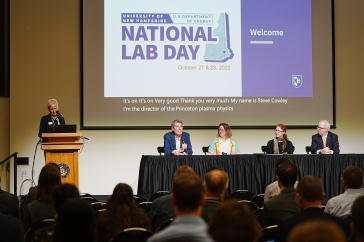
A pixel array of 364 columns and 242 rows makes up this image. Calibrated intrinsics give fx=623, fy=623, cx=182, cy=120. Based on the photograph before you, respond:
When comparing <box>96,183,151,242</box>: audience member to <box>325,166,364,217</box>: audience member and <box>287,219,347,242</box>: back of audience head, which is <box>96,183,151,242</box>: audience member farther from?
<box>287,219,347,242</box>: back of audience head

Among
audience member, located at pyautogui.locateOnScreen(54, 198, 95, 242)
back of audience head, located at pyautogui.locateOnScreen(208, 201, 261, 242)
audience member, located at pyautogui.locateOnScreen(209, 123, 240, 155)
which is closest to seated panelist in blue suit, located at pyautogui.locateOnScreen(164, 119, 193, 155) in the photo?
audience member, located at pyautogui.locateOnScreen(209, 123, 240, 155)

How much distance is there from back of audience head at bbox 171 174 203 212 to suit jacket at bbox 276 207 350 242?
789mm

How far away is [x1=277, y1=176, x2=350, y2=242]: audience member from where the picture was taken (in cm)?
340

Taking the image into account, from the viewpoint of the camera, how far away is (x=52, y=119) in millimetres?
9070

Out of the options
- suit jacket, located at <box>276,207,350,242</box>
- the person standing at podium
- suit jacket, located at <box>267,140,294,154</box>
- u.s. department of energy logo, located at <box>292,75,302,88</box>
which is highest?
u.s. department of energy logo, located at <box>292,75,302,88</box>

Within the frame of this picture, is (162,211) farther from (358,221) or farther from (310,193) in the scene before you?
(358,221)

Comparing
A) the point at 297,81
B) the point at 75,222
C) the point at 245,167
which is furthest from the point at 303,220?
the point at 297,81

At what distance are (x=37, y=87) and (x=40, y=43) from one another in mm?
769

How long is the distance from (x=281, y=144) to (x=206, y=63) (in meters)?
2.12

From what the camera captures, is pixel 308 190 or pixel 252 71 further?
pixel 252 71

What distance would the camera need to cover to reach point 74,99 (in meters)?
10.8

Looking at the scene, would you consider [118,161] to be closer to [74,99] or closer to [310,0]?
[74,99]

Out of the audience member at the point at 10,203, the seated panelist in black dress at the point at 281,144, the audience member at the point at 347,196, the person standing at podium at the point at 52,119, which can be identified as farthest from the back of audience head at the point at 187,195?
the seated panelist in black dress at the point at 281,144

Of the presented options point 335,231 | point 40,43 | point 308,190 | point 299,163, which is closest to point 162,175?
point 299,163
